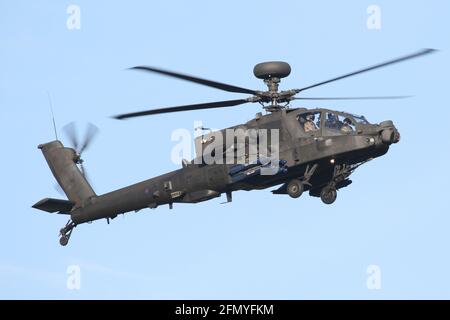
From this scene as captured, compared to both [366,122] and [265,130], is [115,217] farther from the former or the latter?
[366,122]

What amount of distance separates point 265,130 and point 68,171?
34.1ft

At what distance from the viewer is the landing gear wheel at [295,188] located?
42250mm

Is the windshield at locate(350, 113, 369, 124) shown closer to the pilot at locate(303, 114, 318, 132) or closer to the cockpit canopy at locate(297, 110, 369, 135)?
the cockpit canopy at locate(297, 110, 369, 135)

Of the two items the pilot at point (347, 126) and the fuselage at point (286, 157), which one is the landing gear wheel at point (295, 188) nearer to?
the fuselage at point (286, 157)

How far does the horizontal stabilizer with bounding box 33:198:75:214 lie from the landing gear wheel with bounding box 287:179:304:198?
984 centimetres

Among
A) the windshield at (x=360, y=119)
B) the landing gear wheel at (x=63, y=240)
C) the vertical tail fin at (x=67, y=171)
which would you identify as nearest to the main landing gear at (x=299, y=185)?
the windshield at (x=360, y=119)

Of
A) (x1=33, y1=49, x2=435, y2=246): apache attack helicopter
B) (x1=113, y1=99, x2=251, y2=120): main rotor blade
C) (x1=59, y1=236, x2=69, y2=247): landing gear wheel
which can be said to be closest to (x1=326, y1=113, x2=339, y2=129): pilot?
(x1=33, y1=49, x2=435, y2=246): apache attack helicopter

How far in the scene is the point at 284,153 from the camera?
139 ft

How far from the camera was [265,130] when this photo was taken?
1697 inches

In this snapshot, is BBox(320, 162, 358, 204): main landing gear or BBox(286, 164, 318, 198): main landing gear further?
BBox(320, 162, 358, 204): main landing gear

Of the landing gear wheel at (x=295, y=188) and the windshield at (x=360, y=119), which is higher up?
the windshield at (x=360, y=119)

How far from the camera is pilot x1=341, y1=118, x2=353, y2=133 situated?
42.1m
